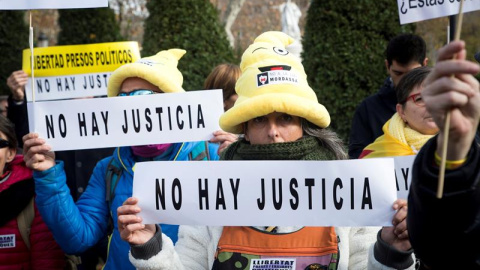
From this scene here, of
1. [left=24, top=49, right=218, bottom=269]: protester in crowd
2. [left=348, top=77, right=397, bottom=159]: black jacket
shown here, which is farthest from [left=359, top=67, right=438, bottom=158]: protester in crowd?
[left=348, top=77, right=397, bottom=159]: black jacket

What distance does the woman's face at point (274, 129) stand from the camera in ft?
9.43

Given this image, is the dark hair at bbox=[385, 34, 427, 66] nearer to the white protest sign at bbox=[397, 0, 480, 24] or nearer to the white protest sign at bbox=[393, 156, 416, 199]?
the white protest sign at bbox=[397, 0, 480, 24]

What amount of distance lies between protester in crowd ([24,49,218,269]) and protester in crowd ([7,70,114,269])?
44cm

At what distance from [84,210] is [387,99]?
2.74 meters

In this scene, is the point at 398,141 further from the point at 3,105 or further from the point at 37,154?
the point at 3,105

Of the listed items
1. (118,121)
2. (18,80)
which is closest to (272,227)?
(118,121)

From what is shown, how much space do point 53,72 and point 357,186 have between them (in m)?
3.77

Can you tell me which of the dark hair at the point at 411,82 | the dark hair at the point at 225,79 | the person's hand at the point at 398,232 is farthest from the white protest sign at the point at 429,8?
the person's hand at the point at 398,232

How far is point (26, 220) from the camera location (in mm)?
3996

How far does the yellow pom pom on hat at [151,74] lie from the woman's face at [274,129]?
1.12 meters

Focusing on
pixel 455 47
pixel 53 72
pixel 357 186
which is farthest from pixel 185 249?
pixel 53 72

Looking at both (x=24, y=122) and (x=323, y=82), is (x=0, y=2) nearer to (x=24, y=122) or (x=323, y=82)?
(x=24, y=122)

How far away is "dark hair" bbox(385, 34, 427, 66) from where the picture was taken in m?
5.35

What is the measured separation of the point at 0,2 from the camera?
437cm
